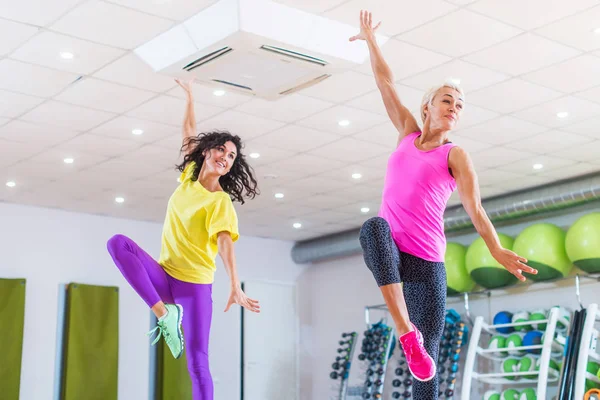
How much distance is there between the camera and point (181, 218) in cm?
371

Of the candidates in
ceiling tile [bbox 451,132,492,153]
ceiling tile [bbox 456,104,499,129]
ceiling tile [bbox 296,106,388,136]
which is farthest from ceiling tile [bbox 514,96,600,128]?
ceiling tile [bbox 296,106,388,136]

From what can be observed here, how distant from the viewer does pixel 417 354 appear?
8.66 ft

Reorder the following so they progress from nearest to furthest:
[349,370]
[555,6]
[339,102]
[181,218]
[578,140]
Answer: [181,218] < [555,6] < [339,102] < [578,140] < [349,370]

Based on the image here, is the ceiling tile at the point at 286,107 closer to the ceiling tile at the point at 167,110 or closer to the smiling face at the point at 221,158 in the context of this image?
the ceiling tile at the point at 167,110

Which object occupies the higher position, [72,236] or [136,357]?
[72,236]

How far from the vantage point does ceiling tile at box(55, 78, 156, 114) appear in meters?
6.33

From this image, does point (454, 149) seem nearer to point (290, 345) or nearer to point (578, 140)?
point (578, 140)

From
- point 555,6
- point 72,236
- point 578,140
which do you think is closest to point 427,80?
point 555,6

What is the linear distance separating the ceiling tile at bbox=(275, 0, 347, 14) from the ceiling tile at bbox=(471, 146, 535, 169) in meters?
3.38

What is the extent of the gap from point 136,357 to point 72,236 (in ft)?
5.59

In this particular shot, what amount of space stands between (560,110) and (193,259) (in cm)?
448

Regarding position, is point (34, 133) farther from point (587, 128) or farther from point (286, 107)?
Answer: point (587, 128)

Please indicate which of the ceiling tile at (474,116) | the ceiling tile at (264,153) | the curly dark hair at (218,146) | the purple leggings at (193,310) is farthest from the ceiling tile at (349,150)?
the purple leggings at (193,310)

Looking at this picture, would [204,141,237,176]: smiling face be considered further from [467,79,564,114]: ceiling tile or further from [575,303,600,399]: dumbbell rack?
[575,303,600,399]: dumbbell rack
